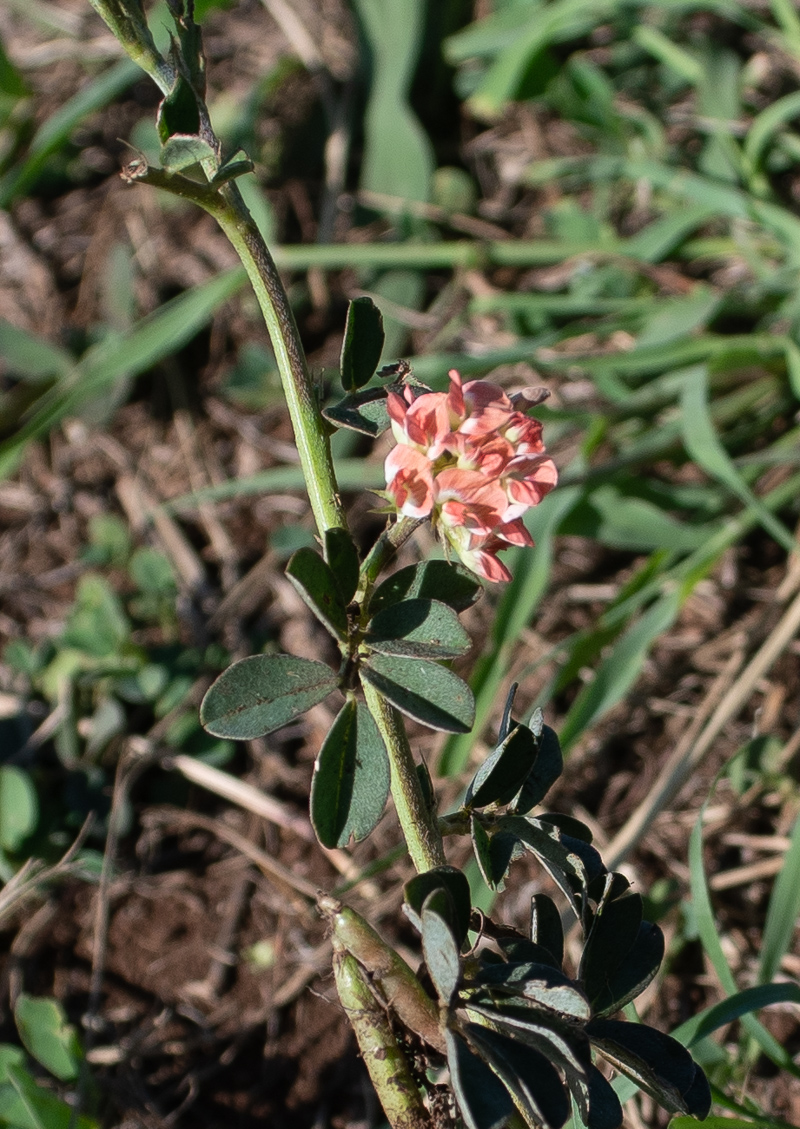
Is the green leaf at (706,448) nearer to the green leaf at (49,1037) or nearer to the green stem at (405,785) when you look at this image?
A: the green stem at (405,785)

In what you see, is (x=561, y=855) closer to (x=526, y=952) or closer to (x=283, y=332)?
(x=526, y=952)

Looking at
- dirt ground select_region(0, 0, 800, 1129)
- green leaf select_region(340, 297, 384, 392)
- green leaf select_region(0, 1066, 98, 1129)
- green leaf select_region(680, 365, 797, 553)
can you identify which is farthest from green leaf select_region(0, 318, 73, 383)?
green leaf select_region(340, 297, 384, 392)

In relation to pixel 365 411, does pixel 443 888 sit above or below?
below

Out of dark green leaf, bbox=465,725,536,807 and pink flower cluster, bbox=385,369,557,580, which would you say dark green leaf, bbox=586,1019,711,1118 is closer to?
dark green leaf, bbox=465,725,536,807

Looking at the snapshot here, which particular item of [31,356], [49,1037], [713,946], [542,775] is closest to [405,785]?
[542,775]

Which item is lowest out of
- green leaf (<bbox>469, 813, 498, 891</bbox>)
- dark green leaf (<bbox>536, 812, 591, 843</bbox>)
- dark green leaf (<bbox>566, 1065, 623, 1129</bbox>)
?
dark green leaf (<bbox>566, 1065, 623, 1129</bbox>)
